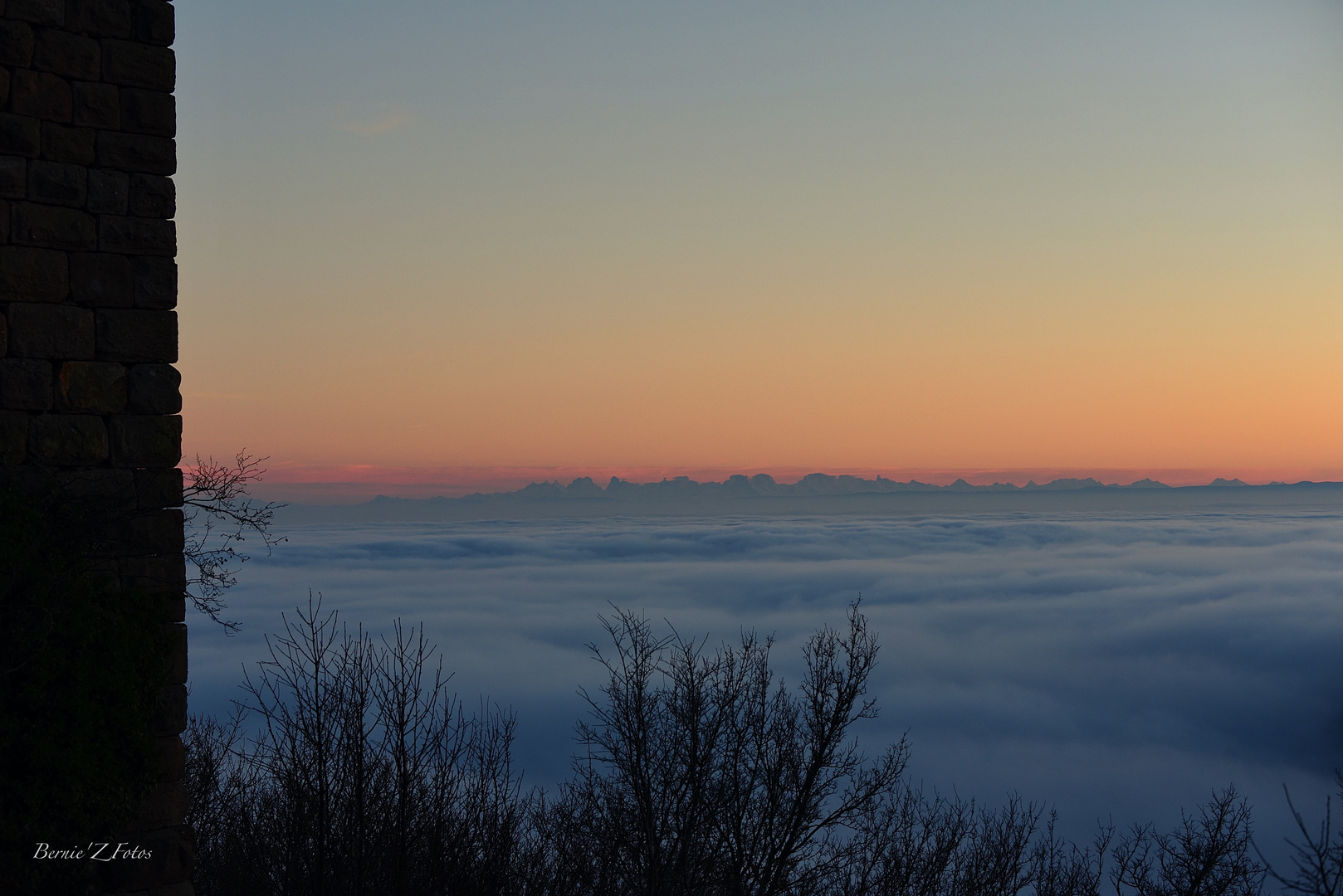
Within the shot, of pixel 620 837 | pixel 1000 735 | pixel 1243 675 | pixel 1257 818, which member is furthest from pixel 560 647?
pixel 620 837

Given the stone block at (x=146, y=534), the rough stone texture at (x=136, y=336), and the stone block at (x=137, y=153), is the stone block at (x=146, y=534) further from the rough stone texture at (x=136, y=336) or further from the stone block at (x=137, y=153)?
the stone block at (x=137, y=153)

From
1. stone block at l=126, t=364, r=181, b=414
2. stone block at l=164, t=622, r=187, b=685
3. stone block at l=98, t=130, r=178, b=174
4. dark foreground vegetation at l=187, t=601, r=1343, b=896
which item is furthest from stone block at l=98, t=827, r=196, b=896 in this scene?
stone block at l=98, t=130, r=178, b=174

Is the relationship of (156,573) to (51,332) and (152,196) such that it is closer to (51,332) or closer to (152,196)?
(51,332)

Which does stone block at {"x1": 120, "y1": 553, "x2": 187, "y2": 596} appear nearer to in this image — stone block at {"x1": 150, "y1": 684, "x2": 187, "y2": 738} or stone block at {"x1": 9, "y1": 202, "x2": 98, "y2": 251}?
stone block at {"x1": 150, "y1": 684, "x2": 187, "y2": 738}

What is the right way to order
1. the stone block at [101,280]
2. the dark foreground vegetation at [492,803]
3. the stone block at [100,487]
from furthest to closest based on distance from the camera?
the dark foreground vegetation at [492,803]
the stone block at [101,280]
the stone block at [100,487]

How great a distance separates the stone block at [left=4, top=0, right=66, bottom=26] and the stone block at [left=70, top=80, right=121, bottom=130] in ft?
1.40

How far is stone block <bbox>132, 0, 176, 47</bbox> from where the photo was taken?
6980 mm

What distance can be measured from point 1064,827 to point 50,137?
137754 millimetres

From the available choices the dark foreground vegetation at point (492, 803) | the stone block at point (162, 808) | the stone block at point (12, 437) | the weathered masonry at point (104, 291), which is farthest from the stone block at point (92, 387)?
the dark foreground vegetation at point (492, 803)

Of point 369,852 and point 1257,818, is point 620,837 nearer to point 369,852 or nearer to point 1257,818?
point 369,852

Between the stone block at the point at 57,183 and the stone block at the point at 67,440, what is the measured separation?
148 centimetres

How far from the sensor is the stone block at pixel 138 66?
6863mm

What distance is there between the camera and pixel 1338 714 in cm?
16425
